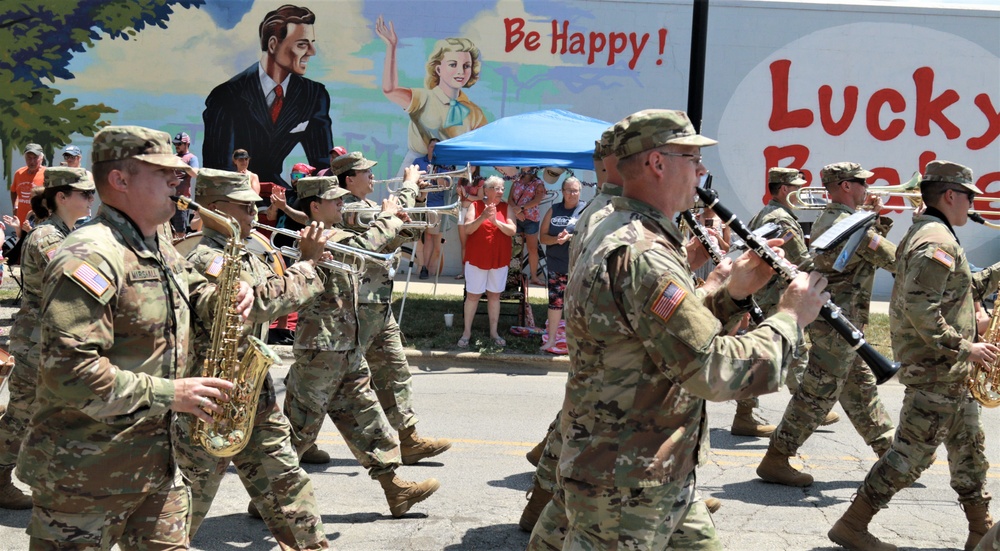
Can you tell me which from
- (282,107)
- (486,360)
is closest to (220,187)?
(486,360)

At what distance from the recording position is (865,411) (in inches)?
282

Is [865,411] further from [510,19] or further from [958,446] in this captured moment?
[510,19]

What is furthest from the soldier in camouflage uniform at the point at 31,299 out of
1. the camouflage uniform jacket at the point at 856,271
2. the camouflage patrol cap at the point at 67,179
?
the camouflage uniform jacket at the point at 856,271

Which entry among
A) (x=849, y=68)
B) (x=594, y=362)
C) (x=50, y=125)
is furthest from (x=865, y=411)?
(x=50, y=125)

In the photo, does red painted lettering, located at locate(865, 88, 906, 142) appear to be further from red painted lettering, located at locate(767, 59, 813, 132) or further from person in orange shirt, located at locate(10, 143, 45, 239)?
person in orange shirt, located at locate(10, 143, 45, 239)

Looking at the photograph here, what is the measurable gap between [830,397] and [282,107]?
477 inches

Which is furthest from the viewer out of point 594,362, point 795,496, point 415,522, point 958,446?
point 795,496

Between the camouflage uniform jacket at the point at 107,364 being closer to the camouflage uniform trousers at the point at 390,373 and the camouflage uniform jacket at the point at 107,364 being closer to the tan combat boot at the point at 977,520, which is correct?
the camouflage uniform trousers at the point at 390,373

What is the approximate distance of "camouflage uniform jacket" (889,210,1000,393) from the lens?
220 inches

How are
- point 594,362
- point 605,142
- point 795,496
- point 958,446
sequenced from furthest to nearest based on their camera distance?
point 795,496
point 958,446
point 605,142
point 594,362

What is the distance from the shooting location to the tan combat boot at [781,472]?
710cm

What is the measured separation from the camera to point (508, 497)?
674 centimetres

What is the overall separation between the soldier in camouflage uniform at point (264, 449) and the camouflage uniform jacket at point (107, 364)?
1187mm

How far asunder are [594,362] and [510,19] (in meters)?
13.9
